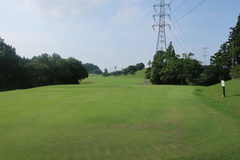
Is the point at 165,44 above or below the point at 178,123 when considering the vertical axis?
above

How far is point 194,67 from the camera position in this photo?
1923 inches

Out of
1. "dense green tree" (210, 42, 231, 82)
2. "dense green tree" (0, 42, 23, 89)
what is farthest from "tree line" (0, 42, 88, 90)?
"dense green tree" (210, 42, 231, 82)

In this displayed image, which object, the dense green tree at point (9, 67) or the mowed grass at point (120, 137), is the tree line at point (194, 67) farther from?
the mowed grass at point (120, 137)

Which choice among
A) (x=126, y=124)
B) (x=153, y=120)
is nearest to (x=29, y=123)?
(x=126, y=124)

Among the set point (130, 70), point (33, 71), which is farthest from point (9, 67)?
point (130, 70)

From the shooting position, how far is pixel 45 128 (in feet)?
24.3

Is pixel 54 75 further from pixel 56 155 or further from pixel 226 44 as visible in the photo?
pixel 56 155

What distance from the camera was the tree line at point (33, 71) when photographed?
53.2 m

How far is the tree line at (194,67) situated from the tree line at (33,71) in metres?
26.9

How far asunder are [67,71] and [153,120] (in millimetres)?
61516

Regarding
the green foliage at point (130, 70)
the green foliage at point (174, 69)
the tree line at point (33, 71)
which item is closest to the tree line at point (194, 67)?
the green foliage at point (174, 69)

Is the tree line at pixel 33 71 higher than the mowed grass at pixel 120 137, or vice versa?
the tree line at pixel 33 71

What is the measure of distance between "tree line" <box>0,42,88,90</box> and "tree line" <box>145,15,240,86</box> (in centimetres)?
2689

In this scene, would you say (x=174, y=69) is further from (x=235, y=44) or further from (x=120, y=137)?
(x=120, y=137)
